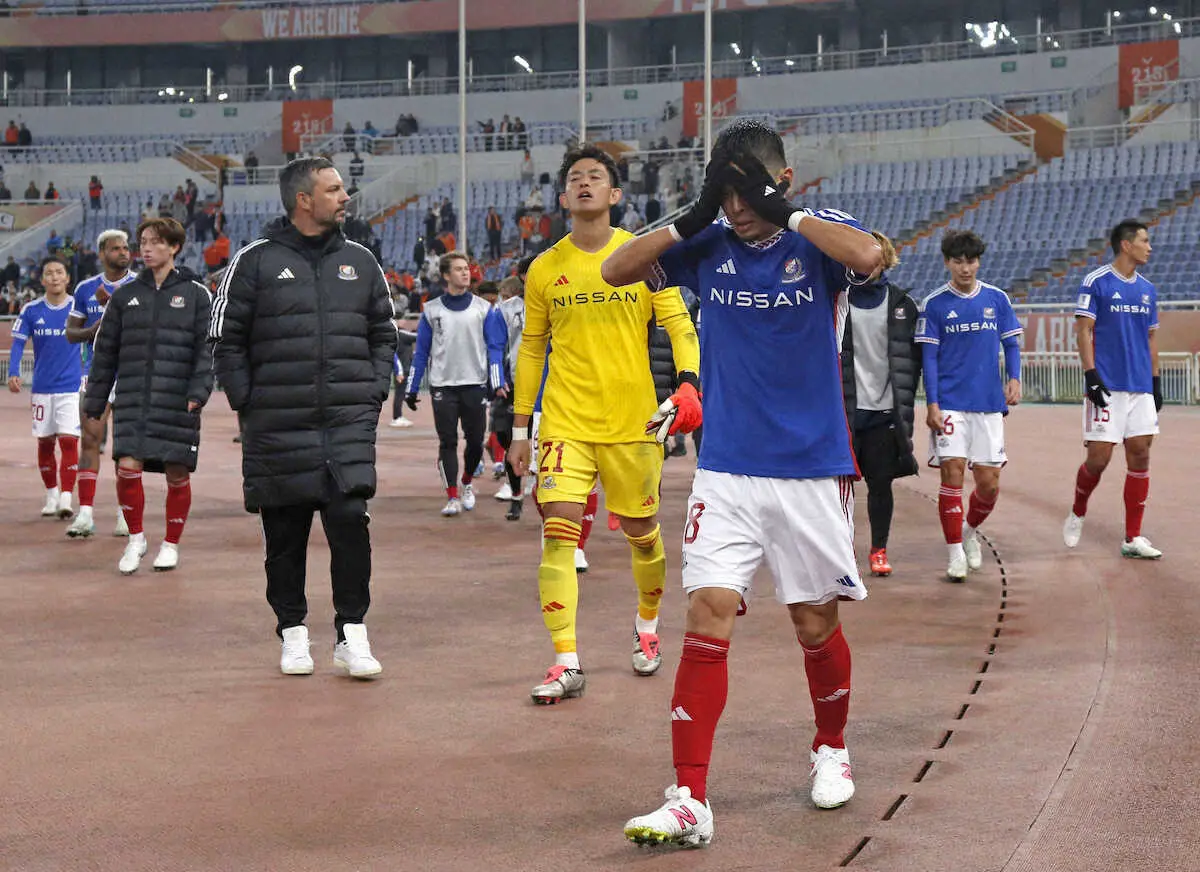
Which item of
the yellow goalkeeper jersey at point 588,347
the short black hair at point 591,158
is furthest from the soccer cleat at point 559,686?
the short black hair at point 591,158

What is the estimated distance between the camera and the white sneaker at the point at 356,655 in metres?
6.65

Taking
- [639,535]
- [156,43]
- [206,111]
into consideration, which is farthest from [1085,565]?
[156,43]

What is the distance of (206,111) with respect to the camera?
55.1m

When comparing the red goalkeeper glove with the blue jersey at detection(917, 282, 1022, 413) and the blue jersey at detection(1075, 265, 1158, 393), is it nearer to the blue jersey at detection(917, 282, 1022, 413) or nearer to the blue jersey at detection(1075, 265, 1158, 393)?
the blue jersey at detection(917, 282, 1022, 413)

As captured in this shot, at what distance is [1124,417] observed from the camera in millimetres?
9898

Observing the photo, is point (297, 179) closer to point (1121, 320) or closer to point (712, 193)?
point (712, 193)

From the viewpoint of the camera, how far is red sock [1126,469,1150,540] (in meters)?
10.0

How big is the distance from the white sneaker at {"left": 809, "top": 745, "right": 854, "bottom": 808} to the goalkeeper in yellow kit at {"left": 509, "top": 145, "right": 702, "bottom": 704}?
1639 mm

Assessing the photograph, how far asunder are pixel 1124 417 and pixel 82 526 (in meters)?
7.24

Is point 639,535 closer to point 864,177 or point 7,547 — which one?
point 7,547

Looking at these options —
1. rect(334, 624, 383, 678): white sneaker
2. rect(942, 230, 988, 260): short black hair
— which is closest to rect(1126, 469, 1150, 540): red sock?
rect(942, 230, 988, 260): short black hair

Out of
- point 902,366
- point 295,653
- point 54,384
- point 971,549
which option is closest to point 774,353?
point 295,653

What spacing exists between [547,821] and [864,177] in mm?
37047

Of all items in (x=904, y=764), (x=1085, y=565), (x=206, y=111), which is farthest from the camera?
(x=206, y=111)
